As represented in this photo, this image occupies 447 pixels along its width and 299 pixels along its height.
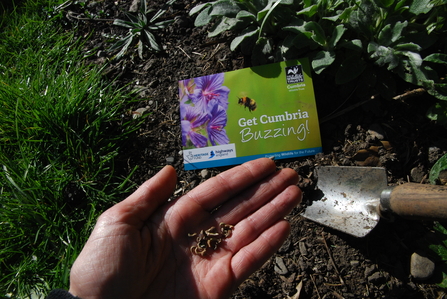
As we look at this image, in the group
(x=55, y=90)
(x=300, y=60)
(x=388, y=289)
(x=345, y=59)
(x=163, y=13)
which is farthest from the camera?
(x=163, y=13)

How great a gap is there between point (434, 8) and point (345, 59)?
22.9 inches

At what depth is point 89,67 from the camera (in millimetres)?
2807

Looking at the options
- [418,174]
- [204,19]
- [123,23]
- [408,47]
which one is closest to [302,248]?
[418,174]

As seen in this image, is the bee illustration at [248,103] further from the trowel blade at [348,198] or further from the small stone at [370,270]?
the small stone at [370,270]

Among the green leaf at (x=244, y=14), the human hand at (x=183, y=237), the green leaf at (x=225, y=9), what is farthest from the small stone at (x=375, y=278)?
the green leaf at (x=225, y=9)

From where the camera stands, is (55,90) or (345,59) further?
(55,90)

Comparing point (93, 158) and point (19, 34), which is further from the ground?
point (19, 34)

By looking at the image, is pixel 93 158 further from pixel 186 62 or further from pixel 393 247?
pixel 393 247

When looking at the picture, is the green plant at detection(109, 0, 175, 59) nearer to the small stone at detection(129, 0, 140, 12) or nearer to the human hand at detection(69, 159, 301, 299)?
the small stone at detection(129, 0, 140, 12)

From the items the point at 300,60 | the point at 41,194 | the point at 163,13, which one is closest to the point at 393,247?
the point at 300,60

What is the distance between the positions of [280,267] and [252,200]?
515 millimetres

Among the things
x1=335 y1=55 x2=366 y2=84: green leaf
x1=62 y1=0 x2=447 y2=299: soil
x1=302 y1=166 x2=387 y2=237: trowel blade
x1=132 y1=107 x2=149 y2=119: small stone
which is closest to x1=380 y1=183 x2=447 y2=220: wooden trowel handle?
x1=302 y1=166 x2=387 y2=237: trowel blade

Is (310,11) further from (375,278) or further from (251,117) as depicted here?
(375,278)

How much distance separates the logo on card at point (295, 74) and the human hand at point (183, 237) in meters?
0.71
